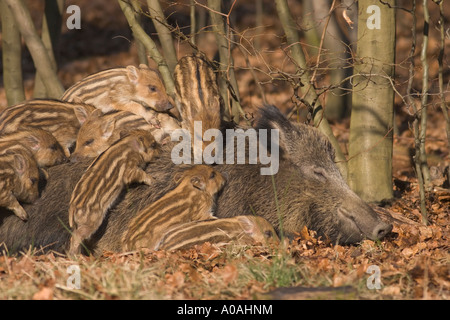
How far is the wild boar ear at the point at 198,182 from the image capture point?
5242mm

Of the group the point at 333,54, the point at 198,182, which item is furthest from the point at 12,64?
the point at 333,54

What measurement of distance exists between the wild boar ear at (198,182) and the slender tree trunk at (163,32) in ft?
6.21

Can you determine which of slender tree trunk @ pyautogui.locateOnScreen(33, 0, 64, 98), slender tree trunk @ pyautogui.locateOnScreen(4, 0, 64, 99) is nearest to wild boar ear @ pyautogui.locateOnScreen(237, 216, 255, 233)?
slender tree trunk @ pyautogui.locateOnScreen(4, 0, 64, 99)

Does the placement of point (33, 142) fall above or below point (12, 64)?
below

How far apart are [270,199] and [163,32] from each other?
7.46 ft

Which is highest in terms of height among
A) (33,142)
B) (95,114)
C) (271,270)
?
(95,114)

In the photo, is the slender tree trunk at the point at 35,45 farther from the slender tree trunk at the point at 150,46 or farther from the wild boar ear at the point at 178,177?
the wild boar ear at the point at 178,177

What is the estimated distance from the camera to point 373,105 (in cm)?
632

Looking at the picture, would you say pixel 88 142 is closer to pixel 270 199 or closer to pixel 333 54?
pixel 270 199

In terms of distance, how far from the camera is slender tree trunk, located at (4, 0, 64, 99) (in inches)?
271

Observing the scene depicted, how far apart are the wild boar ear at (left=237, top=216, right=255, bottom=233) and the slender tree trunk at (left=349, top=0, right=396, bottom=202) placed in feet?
5.14

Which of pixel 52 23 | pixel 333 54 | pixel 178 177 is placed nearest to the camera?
pixel 178 177

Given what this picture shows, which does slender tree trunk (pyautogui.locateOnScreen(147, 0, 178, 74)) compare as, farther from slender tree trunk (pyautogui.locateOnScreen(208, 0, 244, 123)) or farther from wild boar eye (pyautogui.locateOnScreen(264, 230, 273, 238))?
wild boar eye (pyautogui.locateOnScreen(264, 230, 273, 238))
